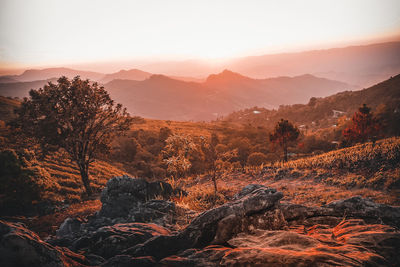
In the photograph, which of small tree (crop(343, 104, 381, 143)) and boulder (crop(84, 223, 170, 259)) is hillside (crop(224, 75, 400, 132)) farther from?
boulder (crop(84, 223, 170, 259))

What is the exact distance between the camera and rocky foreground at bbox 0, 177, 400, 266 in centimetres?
457

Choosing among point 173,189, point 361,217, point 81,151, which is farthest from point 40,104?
point 361,217

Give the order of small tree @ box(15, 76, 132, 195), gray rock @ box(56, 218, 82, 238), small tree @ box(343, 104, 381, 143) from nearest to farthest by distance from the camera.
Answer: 1. gray rock @ box(56, 218, 82, 238)
2. small tree @ box(15, 76, 132, 195)
3. small tree @ box(343, 104, 381, 143)

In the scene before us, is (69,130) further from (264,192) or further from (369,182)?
(369,182)

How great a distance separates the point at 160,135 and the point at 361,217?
63256 millimetres

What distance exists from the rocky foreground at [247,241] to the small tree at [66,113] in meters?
15.0

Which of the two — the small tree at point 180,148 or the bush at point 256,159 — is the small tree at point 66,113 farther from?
the bush at point 256,159

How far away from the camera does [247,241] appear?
216 inches

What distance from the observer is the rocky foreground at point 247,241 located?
457 cm

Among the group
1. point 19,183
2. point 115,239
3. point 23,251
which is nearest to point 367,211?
point 115,239

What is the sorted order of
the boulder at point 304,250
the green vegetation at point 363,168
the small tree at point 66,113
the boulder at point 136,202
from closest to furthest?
the boulder at point 304,250
the boulder at point 136,202
the green vegetation at point 363,168
the small tree at point 66,113

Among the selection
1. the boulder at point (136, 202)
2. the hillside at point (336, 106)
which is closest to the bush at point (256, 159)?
→ the boulder at point (136, 202)

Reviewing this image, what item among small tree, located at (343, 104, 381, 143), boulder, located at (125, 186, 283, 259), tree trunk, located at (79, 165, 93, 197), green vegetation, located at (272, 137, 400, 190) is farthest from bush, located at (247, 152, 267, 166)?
boulder, located at (125, 186, 283, 259)

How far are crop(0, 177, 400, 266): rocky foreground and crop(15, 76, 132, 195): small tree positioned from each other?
15.0 m
